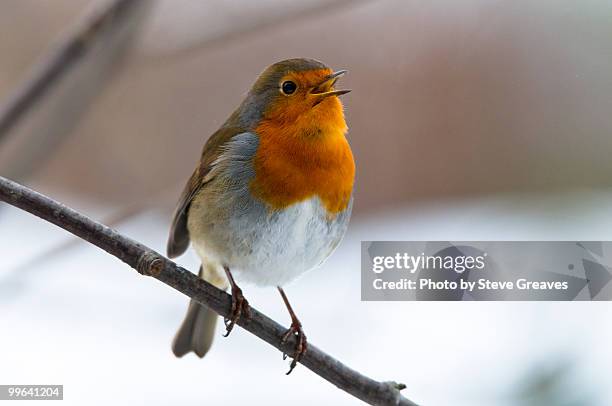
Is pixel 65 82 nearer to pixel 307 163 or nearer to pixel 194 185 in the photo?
pixel 194 185

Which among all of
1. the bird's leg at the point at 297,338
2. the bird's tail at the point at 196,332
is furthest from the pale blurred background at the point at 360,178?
the bird's leg at the point at 297,338

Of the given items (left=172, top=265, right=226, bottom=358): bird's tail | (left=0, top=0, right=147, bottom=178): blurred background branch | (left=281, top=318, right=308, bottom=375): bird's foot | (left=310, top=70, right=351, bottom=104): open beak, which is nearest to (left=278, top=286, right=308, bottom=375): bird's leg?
(left=281, top=318, right=308, bottom=375): bird's foot

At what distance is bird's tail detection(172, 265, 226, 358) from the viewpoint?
2.12 metres

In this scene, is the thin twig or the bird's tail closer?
the thin twig

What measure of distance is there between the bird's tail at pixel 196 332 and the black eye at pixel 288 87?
55 centimetres

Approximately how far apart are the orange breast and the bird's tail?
1.30ft

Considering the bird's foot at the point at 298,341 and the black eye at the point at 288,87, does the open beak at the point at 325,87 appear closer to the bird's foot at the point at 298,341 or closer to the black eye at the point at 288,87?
the black eye at the point at 288,87

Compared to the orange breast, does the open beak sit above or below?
above

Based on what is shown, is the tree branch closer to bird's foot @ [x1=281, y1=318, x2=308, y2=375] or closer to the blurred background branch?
bird's foot @ [x1=281, y1=318, x2=308, y2=375]

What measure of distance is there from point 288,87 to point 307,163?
0.22m

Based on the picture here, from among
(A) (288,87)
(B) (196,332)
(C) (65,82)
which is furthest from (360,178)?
(C) (65,82)

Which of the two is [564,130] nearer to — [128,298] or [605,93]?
[605,93]

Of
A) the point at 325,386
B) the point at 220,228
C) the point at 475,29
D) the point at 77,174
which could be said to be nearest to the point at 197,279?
the point at 220,228

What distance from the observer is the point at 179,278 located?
1513 mm
